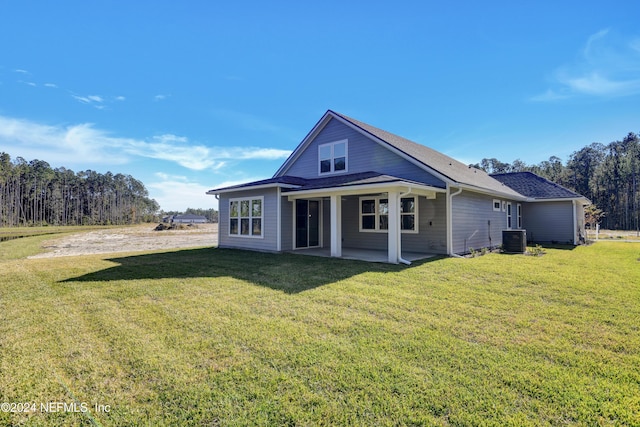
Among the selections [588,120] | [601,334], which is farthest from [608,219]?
[601,334]

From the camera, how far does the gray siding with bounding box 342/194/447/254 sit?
417 inches

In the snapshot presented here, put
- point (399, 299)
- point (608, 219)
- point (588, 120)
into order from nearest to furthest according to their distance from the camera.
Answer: point (399, 299) < point (588, 120) < point (608, 219)

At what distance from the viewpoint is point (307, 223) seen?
1259 centimetres

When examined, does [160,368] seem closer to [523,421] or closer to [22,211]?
[523,421]

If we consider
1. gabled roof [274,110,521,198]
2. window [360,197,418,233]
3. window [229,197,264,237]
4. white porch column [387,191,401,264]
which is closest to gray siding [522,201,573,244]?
gabled roof [274,110,521,198]

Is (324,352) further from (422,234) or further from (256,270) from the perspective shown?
(422,234)

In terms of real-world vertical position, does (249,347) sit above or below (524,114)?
below

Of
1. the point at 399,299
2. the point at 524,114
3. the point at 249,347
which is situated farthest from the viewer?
the point at 524,114

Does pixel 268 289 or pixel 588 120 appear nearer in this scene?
pixel 268 289

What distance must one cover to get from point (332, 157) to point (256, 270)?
750cm

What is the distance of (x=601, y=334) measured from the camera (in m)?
3.68

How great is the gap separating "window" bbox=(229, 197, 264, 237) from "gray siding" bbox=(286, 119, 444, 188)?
3460 mm

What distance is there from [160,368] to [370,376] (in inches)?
78.6

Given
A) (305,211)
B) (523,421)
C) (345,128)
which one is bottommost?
(523,421)
